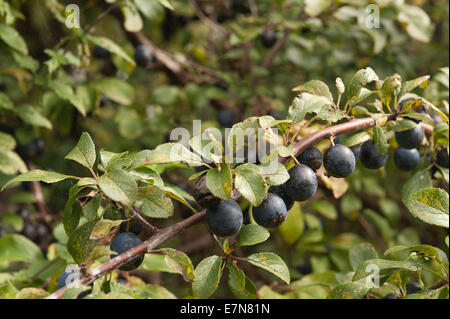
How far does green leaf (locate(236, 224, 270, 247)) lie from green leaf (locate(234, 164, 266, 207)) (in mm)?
135

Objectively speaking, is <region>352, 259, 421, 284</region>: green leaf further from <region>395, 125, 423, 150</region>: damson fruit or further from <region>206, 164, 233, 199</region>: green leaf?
<region>206, 164, 233, 199</region>: green leaf

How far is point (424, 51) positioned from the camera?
2396mm

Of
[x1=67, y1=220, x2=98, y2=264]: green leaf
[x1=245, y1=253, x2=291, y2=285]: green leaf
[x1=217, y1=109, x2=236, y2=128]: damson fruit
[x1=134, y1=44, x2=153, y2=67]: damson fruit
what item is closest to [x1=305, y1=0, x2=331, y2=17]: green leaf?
[x1=217, y1=109, x2=236, y2=128]: damson fruit

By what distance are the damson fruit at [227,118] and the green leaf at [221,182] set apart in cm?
128

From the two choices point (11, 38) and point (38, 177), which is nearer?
point (38, 177)

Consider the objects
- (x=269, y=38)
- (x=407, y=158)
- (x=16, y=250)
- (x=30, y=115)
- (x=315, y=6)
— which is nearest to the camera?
(x=407, y=158)

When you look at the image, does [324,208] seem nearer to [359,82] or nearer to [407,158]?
[407,158]

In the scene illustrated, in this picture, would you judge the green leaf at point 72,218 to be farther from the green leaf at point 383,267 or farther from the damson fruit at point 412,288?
the damson fruit at point 412,288

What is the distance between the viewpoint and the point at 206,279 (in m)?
0.85

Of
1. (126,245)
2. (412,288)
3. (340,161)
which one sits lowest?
(412,288)

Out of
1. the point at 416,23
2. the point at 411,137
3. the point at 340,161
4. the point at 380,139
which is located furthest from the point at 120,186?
the point at 416,23

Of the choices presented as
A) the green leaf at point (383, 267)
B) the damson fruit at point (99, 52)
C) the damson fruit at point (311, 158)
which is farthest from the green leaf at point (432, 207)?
the damson fruit at point (99, 52)

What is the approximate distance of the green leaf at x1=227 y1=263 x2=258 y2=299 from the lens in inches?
34.4

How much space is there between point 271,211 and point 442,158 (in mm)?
598
